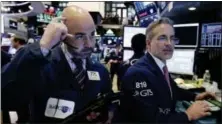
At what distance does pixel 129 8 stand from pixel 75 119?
0.69 m

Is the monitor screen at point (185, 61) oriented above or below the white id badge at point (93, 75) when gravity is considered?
below

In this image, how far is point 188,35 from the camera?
2.21 meters

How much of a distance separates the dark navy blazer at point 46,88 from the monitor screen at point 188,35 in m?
0.98

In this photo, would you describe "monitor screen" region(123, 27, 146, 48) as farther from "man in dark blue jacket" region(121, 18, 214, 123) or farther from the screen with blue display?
"man in dark blue jacket" region(121, 18, 214, 123)

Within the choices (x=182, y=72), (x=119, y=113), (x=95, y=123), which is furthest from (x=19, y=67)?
(x=182, y=72)

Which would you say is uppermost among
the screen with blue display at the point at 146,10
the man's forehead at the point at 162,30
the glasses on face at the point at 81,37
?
the screen with blue display at the point at 146,10

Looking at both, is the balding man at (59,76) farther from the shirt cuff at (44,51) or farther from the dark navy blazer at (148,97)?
the dark navy blazer at (148,97)

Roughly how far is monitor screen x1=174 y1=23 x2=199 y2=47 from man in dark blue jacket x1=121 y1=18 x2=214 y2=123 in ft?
2.35

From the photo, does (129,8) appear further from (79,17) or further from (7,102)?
(7,102)

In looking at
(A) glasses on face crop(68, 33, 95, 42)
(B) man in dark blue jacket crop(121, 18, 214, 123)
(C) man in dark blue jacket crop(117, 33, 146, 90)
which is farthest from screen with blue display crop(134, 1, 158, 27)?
(A) glasses on face crop(68, 33, 95, 42)

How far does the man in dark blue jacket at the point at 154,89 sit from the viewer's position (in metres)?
1.22

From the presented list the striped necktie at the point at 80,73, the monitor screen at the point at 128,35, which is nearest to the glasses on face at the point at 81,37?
the striped necktie at the point at 80,73

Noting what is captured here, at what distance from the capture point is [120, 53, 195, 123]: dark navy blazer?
1.22 meters

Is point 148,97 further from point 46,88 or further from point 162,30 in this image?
point 46,88
